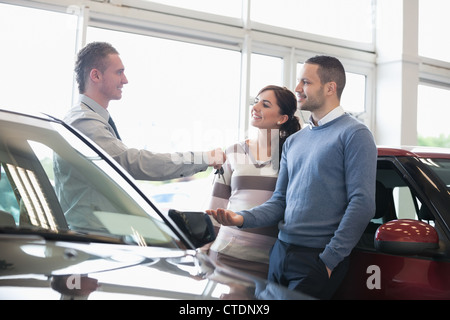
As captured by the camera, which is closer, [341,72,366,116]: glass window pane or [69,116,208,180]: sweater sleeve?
[69,116,208,180]: sweater sleeve

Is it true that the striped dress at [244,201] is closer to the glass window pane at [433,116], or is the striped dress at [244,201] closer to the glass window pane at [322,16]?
the glass window pane at [322,16]

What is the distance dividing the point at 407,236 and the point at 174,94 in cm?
398

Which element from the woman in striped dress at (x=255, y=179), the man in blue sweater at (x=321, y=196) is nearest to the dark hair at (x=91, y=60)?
the woman in striped dress at (x=255, y=179)

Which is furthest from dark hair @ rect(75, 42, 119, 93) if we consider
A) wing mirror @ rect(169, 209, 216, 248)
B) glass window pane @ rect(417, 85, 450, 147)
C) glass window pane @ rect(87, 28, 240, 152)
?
glass window pane @ rect(417, 85, 450, 147)

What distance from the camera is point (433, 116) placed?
24.4ft

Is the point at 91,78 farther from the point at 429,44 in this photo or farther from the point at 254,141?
the point at 429,44

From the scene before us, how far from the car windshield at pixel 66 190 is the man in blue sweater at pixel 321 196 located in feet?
1.99

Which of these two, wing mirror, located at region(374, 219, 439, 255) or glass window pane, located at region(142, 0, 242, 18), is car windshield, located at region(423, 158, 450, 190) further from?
glass window pane, located at region(142, 0, 242, 18)

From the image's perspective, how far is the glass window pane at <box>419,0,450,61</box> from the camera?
7285 mm

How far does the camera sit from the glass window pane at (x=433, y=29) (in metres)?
7.29

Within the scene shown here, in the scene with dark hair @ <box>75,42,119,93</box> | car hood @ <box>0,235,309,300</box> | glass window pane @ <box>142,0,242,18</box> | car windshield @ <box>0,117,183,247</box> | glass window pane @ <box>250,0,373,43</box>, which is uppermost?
glass window pane @ <box>250,0,373,43</box>

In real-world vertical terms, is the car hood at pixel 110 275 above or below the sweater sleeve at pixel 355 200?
below

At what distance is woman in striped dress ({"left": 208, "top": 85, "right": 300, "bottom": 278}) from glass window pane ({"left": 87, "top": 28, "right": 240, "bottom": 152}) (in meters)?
2.72

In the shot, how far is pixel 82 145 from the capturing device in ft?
5.92
